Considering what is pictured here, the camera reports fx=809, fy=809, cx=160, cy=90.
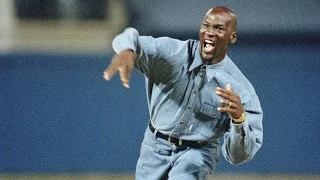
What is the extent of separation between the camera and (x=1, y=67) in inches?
225

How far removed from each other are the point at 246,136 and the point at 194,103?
0.34 m

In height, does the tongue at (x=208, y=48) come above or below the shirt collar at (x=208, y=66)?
above

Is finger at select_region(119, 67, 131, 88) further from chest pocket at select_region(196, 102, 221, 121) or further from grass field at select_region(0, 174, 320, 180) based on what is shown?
grass field at select_region(0, 174, 320, 180)

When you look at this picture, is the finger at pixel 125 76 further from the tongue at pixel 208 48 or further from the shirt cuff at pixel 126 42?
the tongue at pixel 208 48

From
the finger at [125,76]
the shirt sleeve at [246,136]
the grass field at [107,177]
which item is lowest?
the grass field at [107,177]

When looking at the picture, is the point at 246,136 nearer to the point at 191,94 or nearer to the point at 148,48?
the point at 191,94

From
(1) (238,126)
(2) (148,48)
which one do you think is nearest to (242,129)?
(1) (238,126)

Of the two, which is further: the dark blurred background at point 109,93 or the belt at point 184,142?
the dark blurred background at point 109,93

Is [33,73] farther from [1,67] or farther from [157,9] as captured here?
[157,9]

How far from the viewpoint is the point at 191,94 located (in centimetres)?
366

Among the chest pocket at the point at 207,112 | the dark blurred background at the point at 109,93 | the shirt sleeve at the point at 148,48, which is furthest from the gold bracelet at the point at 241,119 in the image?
the dark blurred background at the point at 109,93

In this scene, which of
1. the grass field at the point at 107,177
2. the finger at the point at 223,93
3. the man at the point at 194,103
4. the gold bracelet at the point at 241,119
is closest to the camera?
the finger at the point at 223,93

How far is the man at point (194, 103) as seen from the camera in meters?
3.53

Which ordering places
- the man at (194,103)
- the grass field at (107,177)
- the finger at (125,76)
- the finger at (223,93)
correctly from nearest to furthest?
the finger at (125,76) → the finger at (223,93) → the man at (194,103) → the grass field at (107,177)
